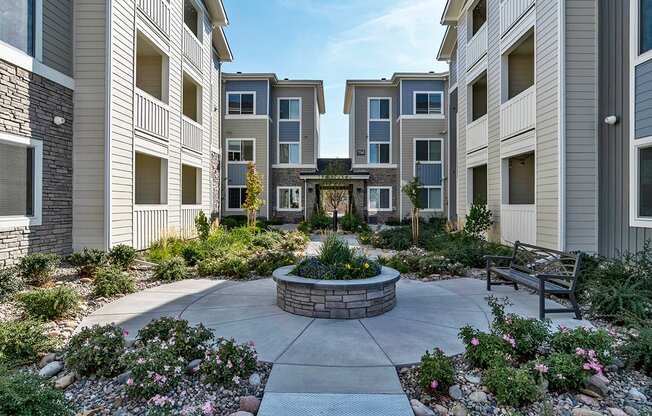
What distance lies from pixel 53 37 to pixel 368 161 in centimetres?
1869

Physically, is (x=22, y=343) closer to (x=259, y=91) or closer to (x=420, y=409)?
(x=420, y=409)

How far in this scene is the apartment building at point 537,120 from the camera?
754cm

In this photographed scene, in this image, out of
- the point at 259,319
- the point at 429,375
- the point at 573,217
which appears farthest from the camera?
the point at 573,217

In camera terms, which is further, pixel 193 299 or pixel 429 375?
pixel 193 299

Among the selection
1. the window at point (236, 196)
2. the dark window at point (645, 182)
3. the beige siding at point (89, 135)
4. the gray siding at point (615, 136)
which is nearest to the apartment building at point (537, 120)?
the gray siding at point (615, 136)

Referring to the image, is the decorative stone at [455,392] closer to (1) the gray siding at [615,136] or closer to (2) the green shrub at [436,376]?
(2) the green shrub at [436,376]

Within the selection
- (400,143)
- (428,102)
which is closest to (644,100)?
(400,143)

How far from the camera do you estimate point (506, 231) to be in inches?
406

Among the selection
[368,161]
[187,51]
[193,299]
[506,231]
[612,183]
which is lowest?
[193,299]

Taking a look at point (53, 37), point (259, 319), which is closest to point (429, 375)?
point (259, 319)

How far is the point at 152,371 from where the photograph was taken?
3.03 m

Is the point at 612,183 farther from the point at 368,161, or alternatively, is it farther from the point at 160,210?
the point at 368,161

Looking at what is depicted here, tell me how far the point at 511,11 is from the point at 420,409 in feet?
35.2

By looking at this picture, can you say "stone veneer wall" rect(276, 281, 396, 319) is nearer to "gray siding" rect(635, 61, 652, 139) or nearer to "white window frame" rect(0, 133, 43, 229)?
"gray siding" rect(635, 61, 652, 139)
